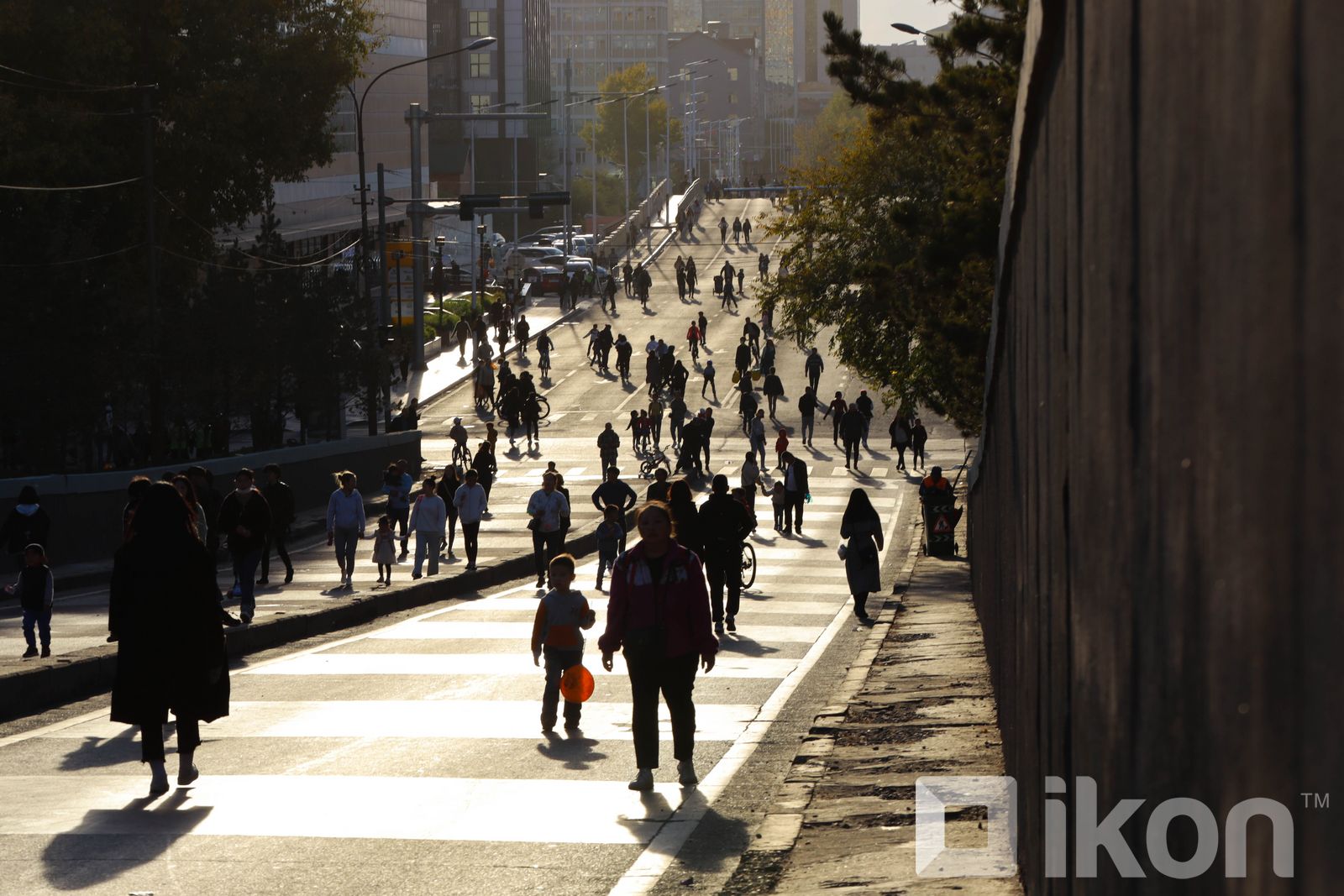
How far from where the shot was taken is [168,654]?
9.95 metres

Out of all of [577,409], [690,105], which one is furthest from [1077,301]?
[690,105]

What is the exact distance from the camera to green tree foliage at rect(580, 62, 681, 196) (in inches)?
5984

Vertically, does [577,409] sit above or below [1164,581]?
below

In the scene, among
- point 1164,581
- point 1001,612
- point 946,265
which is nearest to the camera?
point 1164,581

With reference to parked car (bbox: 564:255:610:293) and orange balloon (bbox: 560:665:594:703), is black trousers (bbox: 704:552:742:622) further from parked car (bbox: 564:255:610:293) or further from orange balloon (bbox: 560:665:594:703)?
parked car (bbox: 564:255:610:293)

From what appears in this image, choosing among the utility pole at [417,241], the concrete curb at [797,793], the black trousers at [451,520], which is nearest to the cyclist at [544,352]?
the utility pole at [417,241]

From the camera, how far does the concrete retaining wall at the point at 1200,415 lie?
181 cm

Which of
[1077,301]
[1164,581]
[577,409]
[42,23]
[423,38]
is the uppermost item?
[423,38]

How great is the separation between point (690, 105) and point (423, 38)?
5883cm

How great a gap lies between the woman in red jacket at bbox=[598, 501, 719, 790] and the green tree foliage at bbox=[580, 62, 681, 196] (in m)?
139

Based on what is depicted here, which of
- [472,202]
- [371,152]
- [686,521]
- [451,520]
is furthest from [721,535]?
[371,152]

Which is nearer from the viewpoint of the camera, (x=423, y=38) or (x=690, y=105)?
(x=423, y=38)

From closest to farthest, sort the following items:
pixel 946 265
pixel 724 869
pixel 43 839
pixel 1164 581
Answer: pixel 1164 581
pixel 724 869
pixel 43 839
pixel 946 265

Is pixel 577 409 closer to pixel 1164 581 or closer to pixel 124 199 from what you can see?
pixel 124 199
